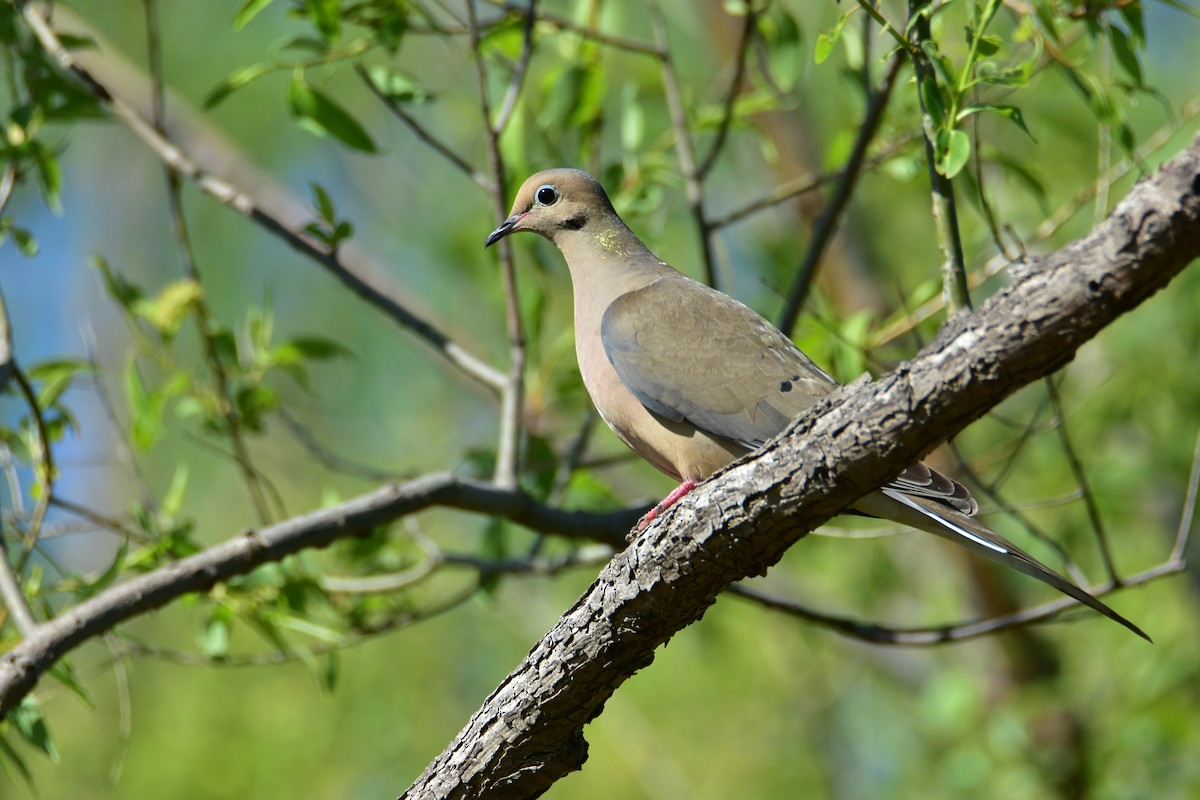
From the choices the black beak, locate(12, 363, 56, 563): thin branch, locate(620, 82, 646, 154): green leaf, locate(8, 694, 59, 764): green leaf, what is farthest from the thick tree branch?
locate(620, 82, 646, 154): green leaf

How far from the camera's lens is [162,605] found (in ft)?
11.4

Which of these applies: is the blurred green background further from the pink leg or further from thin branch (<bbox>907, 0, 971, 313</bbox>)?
the pink leg

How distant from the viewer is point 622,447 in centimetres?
729

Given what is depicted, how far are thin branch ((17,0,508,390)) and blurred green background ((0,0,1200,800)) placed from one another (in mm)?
208

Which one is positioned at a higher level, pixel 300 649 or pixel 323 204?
pixel 323 204

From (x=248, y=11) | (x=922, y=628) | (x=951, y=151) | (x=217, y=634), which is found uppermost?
(x=248, y=11)

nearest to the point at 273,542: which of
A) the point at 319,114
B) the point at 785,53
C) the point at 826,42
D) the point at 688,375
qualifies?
the point at 688,375

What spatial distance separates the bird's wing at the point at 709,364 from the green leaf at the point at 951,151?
85cm

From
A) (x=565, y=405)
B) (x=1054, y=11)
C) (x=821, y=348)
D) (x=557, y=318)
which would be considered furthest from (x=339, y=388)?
(x=1054, y=11)

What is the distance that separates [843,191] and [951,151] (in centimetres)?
153

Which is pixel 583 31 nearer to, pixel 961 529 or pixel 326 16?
pixel 326 16

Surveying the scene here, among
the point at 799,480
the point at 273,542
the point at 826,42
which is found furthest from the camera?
the point at 273,542

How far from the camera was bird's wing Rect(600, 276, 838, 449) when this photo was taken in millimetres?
3629

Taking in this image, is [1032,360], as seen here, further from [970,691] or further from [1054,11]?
[970,691]
